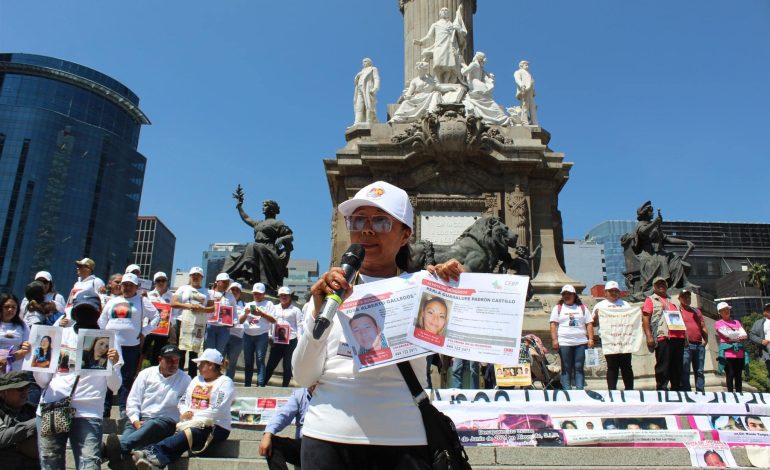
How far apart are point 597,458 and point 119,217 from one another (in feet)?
346

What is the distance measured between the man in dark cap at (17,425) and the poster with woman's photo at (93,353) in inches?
26.4

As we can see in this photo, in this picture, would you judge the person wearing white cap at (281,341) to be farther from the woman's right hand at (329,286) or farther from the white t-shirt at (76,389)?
the woman's right hand at (329,286)

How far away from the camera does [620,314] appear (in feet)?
30.6

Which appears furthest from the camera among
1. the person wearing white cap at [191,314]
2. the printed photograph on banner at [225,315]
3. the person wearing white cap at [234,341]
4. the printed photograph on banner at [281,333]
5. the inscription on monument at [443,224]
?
the inscription on monument at [443,224]

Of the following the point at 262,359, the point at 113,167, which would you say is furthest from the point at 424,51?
the point at 113,167

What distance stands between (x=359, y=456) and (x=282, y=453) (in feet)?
8.89

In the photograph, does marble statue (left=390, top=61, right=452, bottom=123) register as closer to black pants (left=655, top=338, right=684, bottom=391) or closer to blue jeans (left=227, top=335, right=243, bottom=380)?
blue jeans (left=227, top=335, right=243, bottom=380)

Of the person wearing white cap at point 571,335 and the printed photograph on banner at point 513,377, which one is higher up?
the person wearing white cap at point 571,335

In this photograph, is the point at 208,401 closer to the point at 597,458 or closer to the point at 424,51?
the point at 597,458

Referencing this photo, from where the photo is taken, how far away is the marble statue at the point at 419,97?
19219mm

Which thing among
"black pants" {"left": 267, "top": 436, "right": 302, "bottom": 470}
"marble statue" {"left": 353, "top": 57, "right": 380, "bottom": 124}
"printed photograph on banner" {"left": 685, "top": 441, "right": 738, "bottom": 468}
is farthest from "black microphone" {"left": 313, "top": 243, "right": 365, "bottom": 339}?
"marble statue" {"left": 353, "top": 57, "right": 380, "bottom": 124}

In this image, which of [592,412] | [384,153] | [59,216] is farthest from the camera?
[59,216]

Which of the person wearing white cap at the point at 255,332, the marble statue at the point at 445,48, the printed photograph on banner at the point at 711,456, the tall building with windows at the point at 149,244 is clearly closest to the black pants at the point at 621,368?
the printed photograph on banner at the point at 711,456

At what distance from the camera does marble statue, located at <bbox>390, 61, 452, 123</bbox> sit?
19.2 metres
